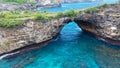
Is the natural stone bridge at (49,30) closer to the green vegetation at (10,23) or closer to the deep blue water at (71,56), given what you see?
the green vegetation at (10,23)

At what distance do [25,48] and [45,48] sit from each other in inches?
159

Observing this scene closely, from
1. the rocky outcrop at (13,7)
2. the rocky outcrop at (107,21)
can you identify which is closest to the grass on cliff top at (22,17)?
the rocky outcrop at (107,21)

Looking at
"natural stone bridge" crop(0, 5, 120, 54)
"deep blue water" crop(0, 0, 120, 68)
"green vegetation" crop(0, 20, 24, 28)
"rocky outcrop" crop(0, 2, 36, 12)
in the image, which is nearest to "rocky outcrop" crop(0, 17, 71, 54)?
"natural stone bridge" crop(0, 5, 120, 54)

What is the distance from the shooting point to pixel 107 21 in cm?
4494

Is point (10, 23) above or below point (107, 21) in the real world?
above

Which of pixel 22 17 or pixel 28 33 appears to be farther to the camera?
pixel 22 17

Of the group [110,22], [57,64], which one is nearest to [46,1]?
[110,22]

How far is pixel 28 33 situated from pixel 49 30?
482 centimetres

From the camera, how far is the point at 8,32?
39625 millimetres

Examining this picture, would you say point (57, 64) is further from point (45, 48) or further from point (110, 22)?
point (110, 22)

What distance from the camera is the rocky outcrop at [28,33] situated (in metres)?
39.4

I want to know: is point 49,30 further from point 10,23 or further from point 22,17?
point 10,23

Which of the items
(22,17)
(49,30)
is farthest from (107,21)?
(22,17)

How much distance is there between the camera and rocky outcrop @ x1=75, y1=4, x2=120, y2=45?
44.2 meters
